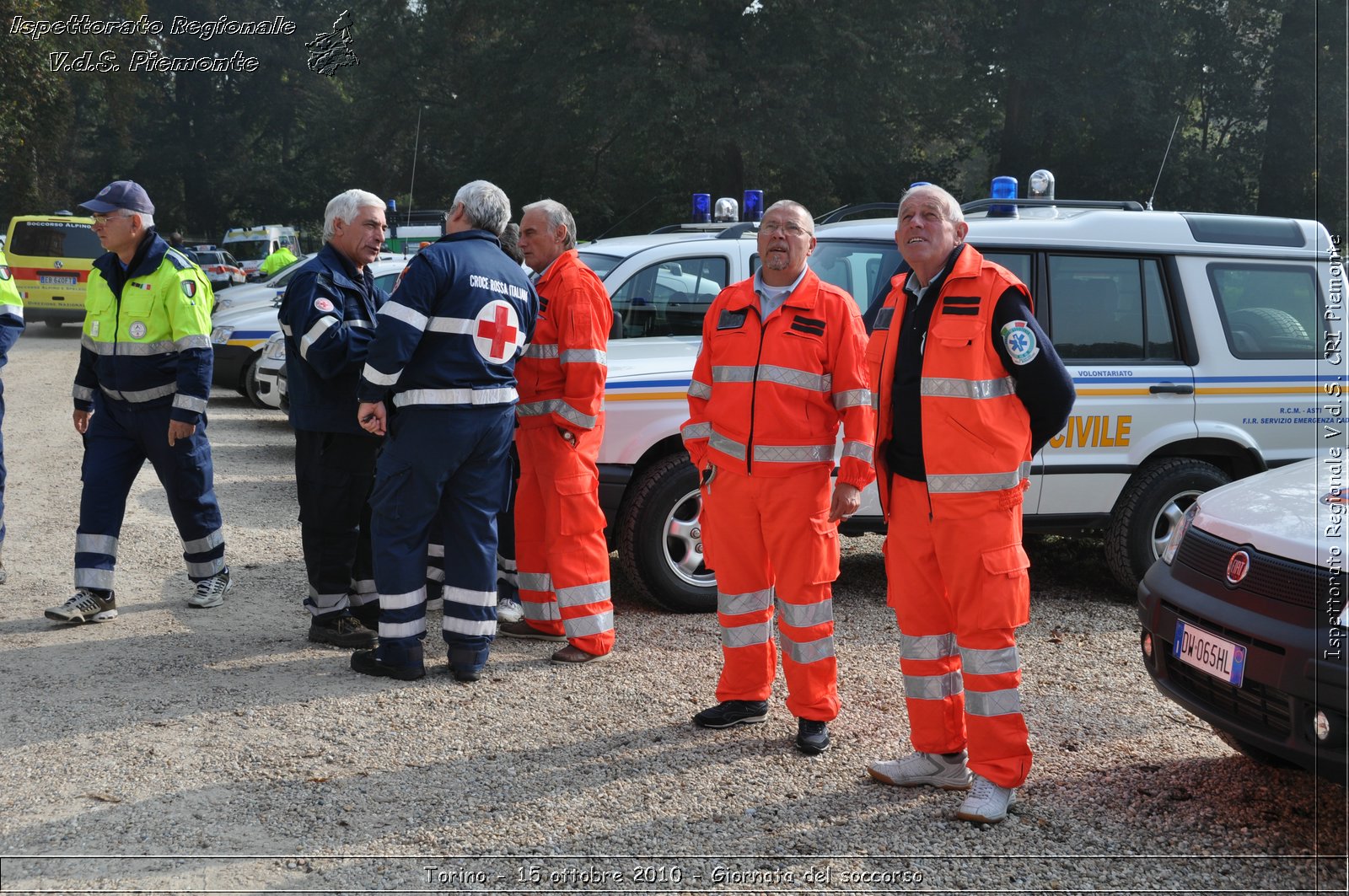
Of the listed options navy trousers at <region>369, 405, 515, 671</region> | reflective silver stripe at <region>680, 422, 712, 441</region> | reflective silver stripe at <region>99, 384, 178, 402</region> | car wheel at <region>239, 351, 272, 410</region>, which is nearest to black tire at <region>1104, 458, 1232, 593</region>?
reflective silver stripe at <region>680, 422, 712, 441</region>

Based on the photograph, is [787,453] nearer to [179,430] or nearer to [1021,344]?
[1021,344]

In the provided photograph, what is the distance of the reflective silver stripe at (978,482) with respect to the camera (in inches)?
154

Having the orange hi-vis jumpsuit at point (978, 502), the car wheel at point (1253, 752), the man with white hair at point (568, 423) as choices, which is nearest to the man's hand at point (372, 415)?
the man with white hair at point (568, 423)

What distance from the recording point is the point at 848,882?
3.59 metres

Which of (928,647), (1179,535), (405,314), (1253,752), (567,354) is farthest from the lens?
(567,354)

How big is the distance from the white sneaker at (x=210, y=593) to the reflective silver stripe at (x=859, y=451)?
365 cm

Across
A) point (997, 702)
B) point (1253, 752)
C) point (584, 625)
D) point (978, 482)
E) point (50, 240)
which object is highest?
point (50, 240)

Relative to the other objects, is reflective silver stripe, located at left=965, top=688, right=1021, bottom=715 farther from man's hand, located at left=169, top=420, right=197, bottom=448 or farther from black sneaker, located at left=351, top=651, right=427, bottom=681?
man's hand, located at left=169, top=420, right=197, bottom=448

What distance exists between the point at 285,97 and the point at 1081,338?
162 feet

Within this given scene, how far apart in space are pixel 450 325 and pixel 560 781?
6.34 feet

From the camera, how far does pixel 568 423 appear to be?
5.51 metres

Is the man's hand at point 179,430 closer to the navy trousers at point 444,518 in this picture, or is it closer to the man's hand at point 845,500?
the navy trousers at point 444,518

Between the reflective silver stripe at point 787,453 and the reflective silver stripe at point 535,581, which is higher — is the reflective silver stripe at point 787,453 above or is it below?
above

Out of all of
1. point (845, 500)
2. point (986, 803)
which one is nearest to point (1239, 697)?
point (986, 803)
